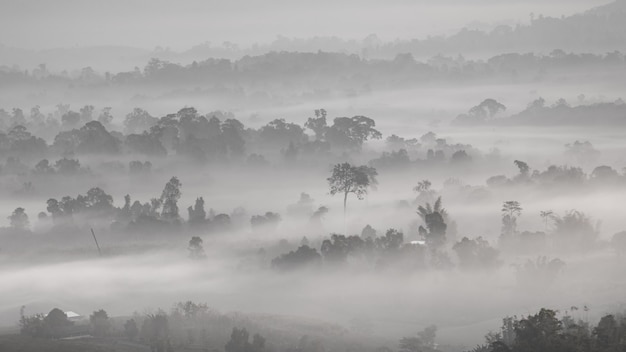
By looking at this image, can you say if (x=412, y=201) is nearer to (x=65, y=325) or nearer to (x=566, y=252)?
(x=566, y=252)

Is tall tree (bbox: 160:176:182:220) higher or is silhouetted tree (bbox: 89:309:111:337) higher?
tall tree (bbox: 160:176:182:220)

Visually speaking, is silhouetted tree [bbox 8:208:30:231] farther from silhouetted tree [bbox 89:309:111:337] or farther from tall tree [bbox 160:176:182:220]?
silhouetted tree [bbox 89:309:111:337]

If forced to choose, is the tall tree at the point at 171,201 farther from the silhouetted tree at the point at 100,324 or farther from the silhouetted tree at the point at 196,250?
the silhouetted tree at the point at 100,324

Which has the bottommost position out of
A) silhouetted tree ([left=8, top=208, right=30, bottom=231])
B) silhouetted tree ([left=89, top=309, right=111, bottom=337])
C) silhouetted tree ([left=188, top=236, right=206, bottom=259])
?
silhouetted tree ([left=89, top=309, right=111, bottom=337])

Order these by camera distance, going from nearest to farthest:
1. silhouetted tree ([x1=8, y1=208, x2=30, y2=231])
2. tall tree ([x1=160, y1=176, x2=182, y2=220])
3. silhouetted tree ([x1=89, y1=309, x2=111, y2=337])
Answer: silhouetted tree ([x1=89, y1=309, x2=111, y2=337]), tall tree ([x1=160, y1=176, x2=182, y2=220]), silhouetted tree ([x1=8, y1=208, x2=30, y2=231])

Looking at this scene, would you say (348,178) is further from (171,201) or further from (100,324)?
(100,324)

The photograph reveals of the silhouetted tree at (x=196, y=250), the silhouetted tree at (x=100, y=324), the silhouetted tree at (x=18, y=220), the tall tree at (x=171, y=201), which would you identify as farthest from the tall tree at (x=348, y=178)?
the silhouetted tree at (x=18, y=220)

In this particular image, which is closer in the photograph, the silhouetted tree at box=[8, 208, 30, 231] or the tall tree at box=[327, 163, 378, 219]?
the tall tree at box=[327, 163, 378, 219]

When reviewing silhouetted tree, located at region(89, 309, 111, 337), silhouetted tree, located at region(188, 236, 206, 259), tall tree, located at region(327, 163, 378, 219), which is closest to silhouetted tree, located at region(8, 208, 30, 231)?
silhouetted tree, located at region(188, 236, 206, 259)

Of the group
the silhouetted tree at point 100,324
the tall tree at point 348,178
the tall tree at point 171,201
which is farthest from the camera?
the tall tree at point 171,201

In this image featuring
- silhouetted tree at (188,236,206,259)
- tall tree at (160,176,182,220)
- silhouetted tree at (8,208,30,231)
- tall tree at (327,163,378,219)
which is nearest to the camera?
silhouetted tree at (188,236,206,259)

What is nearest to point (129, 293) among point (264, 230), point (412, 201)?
point (264, 230)

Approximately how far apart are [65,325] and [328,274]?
1304 inches

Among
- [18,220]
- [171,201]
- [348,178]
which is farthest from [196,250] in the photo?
[18,220]
